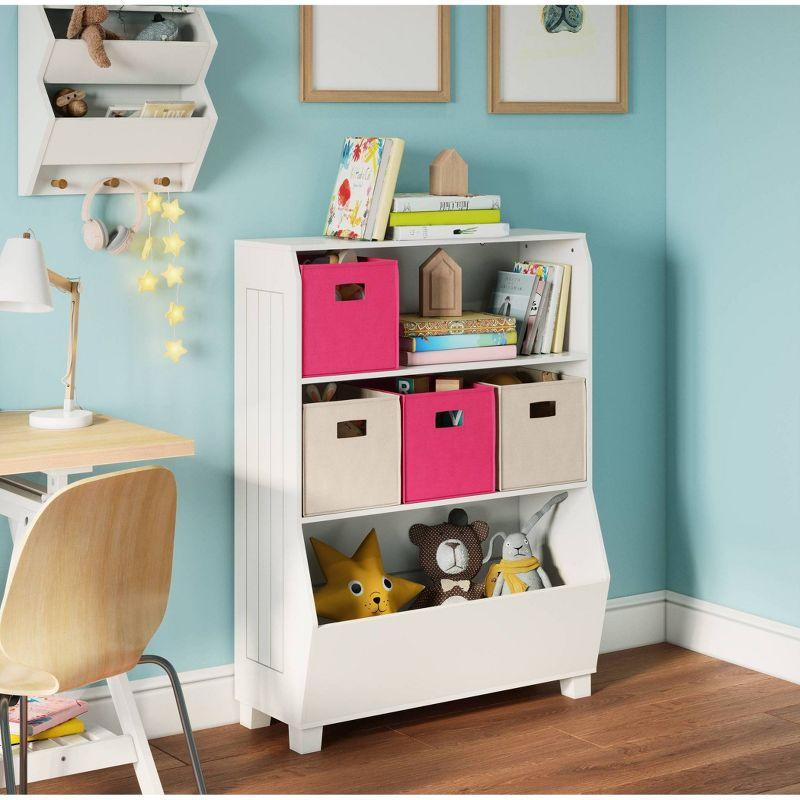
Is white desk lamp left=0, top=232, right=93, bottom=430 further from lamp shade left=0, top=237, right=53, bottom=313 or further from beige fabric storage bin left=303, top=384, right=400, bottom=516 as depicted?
beige fabric storage bin left=303, top=384, right=400, bottom=516

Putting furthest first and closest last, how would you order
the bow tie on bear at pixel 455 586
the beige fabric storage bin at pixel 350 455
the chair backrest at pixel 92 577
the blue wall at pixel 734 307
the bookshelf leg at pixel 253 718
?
the blue wall at pixel 734 307, the bow tie on bear at pixel 455 586, the bookshelf leg at pixel 253 718, the beige fabric storage bin at pixel 350 455, the chair backrest at pixel 92 577

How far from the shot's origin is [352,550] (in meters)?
3.15

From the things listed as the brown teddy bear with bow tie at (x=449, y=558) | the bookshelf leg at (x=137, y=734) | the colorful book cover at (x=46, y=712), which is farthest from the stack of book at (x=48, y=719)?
the brown teddy bear with bow tie at (x=449, y=558)

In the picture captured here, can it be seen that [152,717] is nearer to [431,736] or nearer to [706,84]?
[431,736]

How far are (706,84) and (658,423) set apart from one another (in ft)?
3.14

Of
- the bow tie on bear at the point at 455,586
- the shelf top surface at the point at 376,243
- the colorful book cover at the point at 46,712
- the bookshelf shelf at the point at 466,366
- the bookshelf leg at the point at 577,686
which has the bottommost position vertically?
the bookshelf leg at the point at 577,686

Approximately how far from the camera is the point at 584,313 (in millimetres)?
3131

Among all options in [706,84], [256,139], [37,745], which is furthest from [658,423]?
[37,745]

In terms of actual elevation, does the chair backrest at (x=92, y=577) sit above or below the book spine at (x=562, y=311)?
below

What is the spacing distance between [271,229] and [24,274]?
0.74 meters

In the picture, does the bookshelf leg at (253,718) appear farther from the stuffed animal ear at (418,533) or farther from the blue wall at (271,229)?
Result: the stuffed animal ear at (418,533)

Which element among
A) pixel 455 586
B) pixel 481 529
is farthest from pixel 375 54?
pixel 455 586

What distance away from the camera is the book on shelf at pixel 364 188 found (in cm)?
282

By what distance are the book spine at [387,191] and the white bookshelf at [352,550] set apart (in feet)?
0.11
